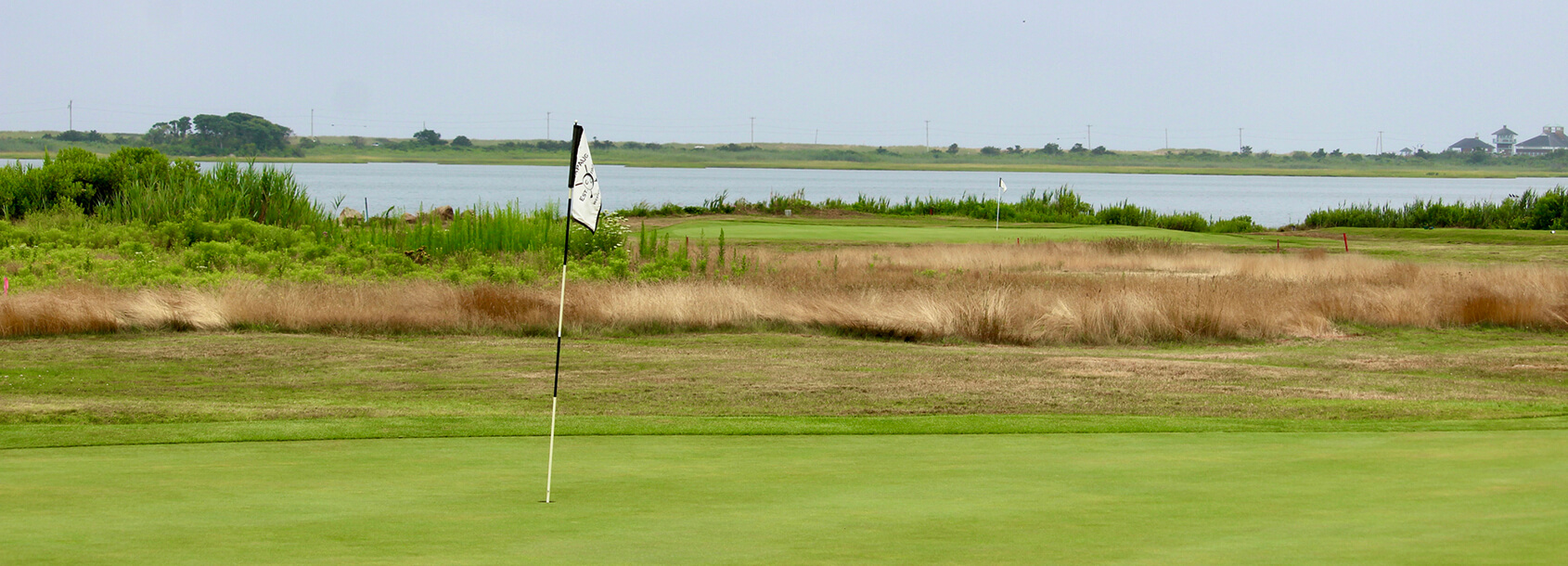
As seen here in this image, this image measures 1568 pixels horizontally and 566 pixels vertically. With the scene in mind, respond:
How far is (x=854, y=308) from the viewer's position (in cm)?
1872

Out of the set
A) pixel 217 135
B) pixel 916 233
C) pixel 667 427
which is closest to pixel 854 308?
pixel 667 427

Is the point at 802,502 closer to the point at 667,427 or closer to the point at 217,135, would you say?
the point at 667,427


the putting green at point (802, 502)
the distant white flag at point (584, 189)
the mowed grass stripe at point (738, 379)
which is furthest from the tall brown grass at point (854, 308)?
the distant white flag at point (584, 189)

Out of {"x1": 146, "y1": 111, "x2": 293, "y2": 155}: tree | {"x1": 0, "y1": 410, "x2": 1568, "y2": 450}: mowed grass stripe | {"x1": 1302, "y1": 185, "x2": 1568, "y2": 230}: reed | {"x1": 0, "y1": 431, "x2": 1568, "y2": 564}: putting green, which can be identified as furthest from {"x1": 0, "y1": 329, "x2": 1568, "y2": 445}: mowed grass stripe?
{"x1": 146, "y1": 111, "x2": 293, "y2": 155}: tree

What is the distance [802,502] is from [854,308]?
12.9 metres

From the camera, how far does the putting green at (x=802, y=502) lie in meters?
4.81

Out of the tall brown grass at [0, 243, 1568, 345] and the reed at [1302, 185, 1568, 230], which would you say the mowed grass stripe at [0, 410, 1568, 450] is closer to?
the tall brown grass at [0, 243, 1568, 345]

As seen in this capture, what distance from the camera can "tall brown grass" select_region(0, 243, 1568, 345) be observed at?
18.0 m

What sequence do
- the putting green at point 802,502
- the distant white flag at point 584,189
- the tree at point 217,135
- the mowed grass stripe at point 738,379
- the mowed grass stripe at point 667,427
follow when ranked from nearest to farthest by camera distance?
the putting green at point 802,502
the distant white flag at point 584,189
the mowed grass stripe at point 667,427
the mowed grass stripe at point 738,379
the tree at point 217,135

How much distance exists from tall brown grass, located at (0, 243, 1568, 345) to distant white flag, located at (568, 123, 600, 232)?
36.3 ft

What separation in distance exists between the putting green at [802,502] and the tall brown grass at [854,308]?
10282 mm

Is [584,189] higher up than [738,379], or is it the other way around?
[584,189]

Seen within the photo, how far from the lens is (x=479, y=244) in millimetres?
27734

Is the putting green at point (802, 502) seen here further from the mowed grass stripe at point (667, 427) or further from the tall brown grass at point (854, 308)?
the tall brown grass at point (854, 308)
